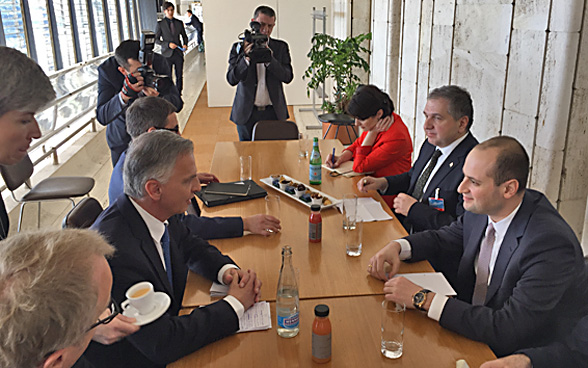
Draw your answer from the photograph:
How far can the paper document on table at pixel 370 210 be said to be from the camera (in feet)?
9.43

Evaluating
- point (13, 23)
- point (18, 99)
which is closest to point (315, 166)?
point (18, 99)

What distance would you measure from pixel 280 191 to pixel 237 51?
2343 mm

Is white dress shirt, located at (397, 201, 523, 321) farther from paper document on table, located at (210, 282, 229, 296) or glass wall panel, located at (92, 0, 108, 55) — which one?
glass wall panel, located at (92, 0, 108, 55)

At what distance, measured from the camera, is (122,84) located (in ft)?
14.3

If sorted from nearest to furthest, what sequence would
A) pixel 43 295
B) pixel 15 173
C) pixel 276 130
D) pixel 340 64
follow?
pixel 43 295, pixel 15 173, pixel 276 130, pixel 340 64

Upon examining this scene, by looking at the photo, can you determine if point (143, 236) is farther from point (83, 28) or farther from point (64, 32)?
point (83, 28)

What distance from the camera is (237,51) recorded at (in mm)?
5129

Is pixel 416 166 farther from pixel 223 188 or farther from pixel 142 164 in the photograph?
pixel 142 164

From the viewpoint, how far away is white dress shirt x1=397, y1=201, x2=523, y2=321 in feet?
6.09

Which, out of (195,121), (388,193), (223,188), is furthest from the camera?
(195,121)

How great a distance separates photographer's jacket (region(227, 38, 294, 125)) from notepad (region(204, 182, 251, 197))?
6.84ft

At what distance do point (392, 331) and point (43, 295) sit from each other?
1133 millimetres

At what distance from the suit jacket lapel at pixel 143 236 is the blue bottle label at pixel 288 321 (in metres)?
0.49

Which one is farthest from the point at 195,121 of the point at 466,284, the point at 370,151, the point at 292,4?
the point at 466,284
